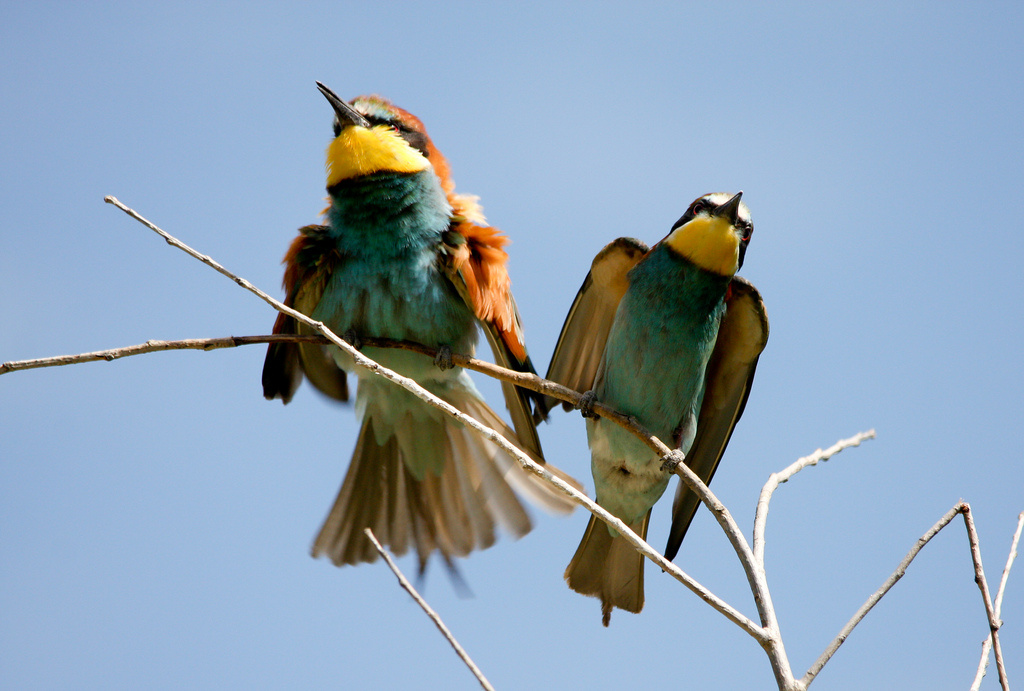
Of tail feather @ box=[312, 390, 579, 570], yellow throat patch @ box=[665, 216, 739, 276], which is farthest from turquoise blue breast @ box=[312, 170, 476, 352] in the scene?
yellow throat patch @ box=[665, 216, 739, 276]

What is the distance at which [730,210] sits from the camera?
3676 mm

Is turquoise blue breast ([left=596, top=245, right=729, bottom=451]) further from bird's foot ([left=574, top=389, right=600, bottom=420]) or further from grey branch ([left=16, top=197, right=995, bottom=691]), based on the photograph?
grey branch ([left=16, top=197, right=995, bottom=691])

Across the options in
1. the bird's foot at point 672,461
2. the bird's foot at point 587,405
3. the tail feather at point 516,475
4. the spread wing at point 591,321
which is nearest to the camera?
the bird's foot at point 672,461

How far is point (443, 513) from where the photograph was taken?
4203mm

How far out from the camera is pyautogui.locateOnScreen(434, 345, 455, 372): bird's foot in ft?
12.0

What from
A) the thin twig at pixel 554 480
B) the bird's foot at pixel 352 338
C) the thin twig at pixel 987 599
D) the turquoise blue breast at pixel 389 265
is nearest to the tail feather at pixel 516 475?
the turquoise blue breast at pixel 389 265

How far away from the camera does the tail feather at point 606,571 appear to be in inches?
157

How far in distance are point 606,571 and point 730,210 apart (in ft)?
5.41

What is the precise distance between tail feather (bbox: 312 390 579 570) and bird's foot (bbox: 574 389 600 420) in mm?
513

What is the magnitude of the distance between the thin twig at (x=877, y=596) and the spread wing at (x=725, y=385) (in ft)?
5.68

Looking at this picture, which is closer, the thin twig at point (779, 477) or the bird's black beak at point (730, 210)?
the thin twig at point (779, 477)

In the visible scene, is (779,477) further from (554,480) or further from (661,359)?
(661,359)

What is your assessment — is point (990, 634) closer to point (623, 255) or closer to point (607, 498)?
point (607, 498)

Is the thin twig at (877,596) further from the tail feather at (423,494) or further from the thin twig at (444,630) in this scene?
the tail feather at (423,494)
